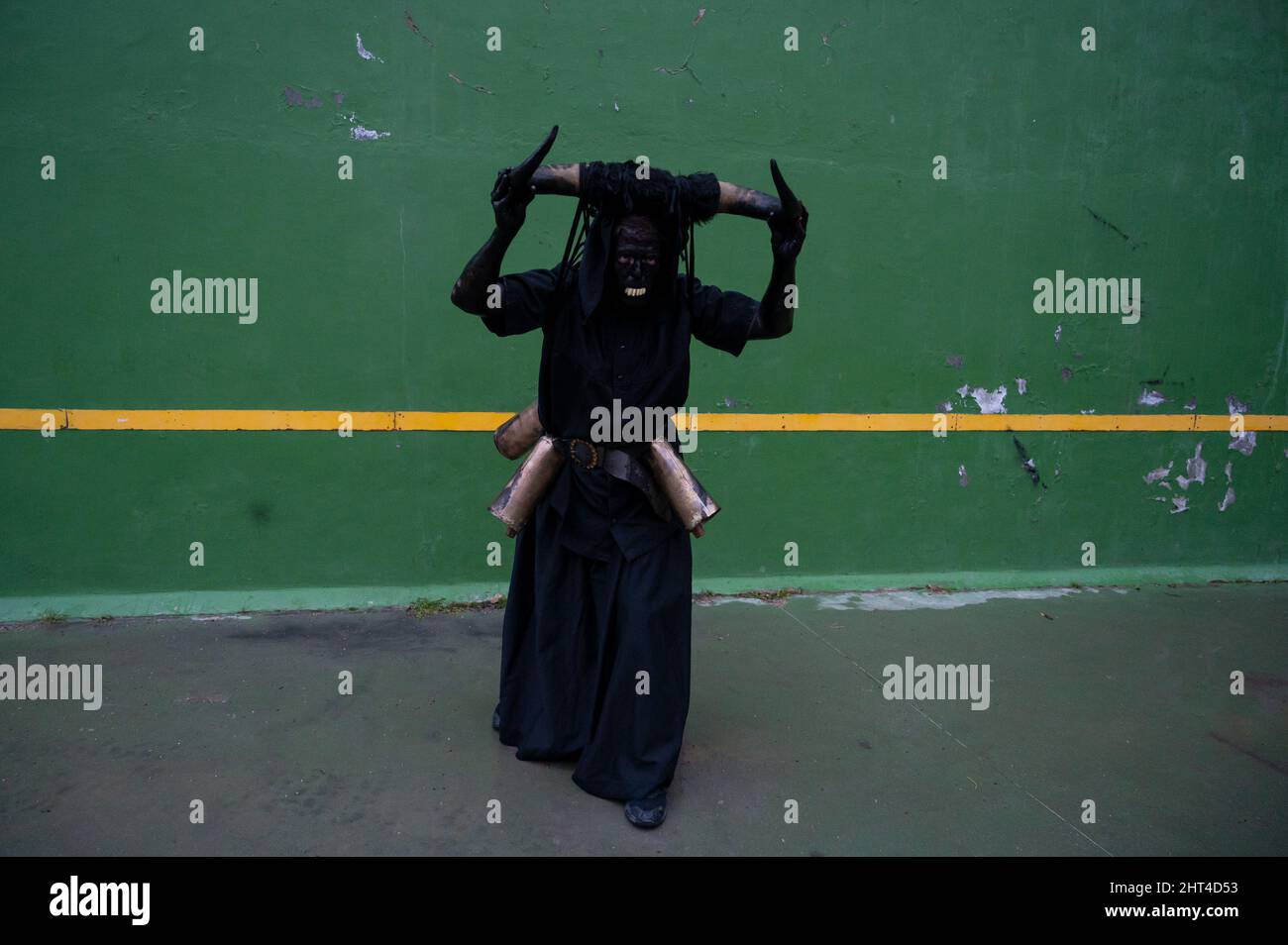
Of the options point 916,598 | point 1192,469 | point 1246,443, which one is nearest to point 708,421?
point 916,598

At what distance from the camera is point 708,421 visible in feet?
17.4

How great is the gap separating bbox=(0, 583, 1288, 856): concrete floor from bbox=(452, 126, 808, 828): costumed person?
0.25 meters

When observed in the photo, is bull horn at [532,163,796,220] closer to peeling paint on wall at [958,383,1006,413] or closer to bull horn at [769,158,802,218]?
bull horn at [769,158,802,218]

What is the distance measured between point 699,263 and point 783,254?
8.07 ft

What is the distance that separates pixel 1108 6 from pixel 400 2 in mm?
4432

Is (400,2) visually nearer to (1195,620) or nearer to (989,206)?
(989,206)

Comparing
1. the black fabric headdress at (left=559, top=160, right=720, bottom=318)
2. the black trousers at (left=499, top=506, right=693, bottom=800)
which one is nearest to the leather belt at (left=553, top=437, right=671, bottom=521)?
the black trousers at (left=499, top=506, right=693, bottom=800)

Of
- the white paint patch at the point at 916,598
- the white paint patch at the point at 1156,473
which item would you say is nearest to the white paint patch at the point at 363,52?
the white paint patch at the point at 916,598

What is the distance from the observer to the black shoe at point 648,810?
281 centimetres

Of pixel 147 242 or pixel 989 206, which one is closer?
pixel 147 242

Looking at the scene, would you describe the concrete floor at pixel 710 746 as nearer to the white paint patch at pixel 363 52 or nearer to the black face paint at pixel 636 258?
the black face paint at pixel 636 258

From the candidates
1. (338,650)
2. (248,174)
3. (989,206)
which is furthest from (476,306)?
(989,206)

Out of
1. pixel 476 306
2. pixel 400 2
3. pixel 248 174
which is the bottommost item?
pixel 476 306

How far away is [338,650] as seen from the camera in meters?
4.26
